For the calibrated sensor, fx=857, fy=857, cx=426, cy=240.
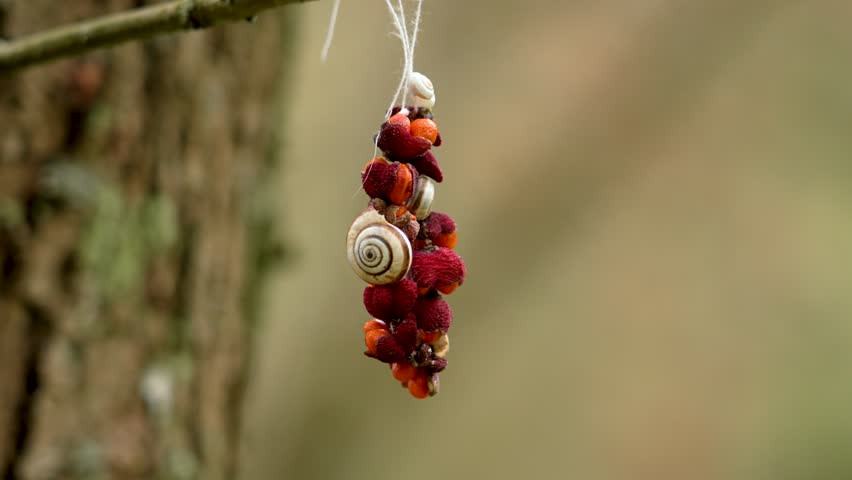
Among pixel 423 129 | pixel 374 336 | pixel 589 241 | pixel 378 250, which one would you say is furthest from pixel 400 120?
pixel 589 241

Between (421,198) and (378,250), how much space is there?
0.10 metres

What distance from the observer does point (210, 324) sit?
2182 millimetres

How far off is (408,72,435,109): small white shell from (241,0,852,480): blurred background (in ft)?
8.95

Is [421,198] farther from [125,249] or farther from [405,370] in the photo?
[125,249]

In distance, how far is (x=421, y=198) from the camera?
3.31 ft

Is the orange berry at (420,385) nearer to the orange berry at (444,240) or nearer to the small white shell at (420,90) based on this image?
the orange berry at (444,240)

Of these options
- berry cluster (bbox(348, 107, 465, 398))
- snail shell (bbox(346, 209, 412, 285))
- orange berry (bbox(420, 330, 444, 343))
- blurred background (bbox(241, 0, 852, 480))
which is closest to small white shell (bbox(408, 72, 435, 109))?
berry cluster (bbox(348, 107, 465, 398))

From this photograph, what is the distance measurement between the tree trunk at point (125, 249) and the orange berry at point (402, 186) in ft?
3.52

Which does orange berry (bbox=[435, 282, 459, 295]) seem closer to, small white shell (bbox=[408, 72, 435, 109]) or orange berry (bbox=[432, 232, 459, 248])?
orange berry (bbox=[432, 232, 459, 248])

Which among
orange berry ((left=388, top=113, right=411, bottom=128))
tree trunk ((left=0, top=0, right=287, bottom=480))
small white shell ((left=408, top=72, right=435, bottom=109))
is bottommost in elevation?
tree trunk ((left=0, top=0, right=287, bottom=480))

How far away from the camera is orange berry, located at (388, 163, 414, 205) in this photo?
98cm

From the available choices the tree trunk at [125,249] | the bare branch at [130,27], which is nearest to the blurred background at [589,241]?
the tree trunk at [125,249]

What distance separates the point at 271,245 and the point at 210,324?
0.43 metres

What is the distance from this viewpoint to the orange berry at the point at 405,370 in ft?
3.38
